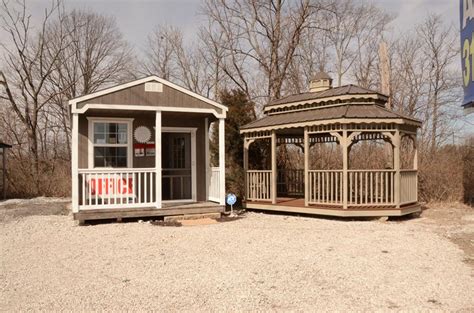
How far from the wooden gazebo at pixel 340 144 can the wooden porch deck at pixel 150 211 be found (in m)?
1.90

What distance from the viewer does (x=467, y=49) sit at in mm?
10453

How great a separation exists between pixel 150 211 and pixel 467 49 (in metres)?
9.43

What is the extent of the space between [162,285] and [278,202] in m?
7.49

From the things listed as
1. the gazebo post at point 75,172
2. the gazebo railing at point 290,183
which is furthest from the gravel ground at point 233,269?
the gazebo railing at point 290,183

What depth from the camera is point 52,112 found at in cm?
2719

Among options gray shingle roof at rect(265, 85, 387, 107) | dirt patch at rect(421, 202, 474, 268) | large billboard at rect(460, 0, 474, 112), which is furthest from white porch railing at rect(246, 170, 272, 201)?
large billboard at rect(460, 0, 474, 112)

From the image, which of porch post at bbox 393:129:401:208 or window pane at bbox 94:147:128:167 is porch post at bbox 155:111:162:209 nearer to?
window pane at bbox 94:147:128:167

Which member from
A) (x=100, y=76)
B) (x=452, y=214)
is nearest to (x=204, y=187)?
(x=452, y=214)

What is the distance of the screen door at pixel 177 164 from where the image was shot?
11.8 m

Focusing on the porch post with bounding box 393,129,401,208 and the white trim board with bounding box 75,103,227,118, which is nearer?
the white trim board with bounding box 75,103,227,118

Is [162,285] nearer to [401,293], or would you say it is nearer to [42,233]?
[401,293]

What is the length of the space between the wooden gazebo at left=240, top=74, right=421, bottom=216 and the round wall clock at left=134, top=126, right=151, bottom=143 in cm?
304

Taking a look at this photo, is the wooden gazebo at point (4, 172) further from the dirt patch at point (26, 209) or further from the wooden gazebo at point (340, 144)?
the wooden gazebo at point (340, 144)

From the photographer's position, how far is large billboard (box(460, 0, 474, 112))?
10141mm
